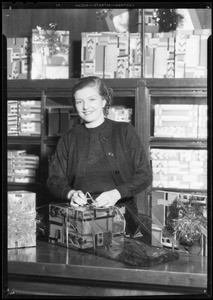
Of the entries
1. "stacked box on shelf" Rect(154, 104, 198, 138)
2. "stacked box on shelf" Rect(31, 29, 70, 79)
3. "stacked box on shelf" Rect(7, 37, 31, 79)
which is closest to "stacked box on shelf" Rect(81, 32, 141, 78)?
"stacked box on shelf" Rect(31, 29, 70, 79)

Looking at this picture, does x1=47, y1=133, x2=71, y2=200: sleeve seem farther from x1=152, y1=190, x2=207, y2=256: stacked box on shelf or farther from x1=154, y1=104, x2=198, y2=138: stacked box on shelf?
x1=154, y1=104, x2=198, y2=138: stacked box on shelf

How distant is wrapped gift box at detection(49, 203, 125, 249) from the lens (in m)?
1.68

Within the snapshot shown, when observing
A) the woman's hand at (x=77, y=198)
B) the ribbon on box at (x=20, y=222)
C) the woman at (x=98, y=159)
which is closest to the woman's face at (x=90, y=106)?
the woman at (x=98, y=159)

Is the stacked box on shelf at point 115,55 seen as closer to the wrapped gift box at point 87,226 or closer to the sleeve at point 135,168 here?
the sleeve at point 135,168

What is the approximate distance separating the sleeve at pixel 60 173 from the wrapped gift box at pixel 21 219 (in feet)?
0.30

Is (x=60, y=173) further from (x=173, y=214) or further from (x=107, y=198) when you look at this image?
(x=173, y=214)

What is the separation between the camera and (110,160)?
5.92ft

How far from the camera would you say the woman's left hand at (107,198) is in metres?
1.73

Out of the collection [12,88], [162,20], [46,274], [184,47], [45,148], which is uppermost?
[162,20]

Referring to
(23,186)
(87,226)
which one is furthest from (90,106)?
(23,186)

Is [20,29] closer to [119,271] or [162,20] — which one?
[162,20]

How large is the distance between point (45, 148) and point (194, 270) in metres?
0.91

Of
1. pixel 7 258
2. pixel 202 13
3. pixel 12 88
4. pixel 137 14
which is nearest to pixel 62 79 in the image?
pixel 12 88

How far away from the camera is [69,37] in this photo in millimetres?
2436
